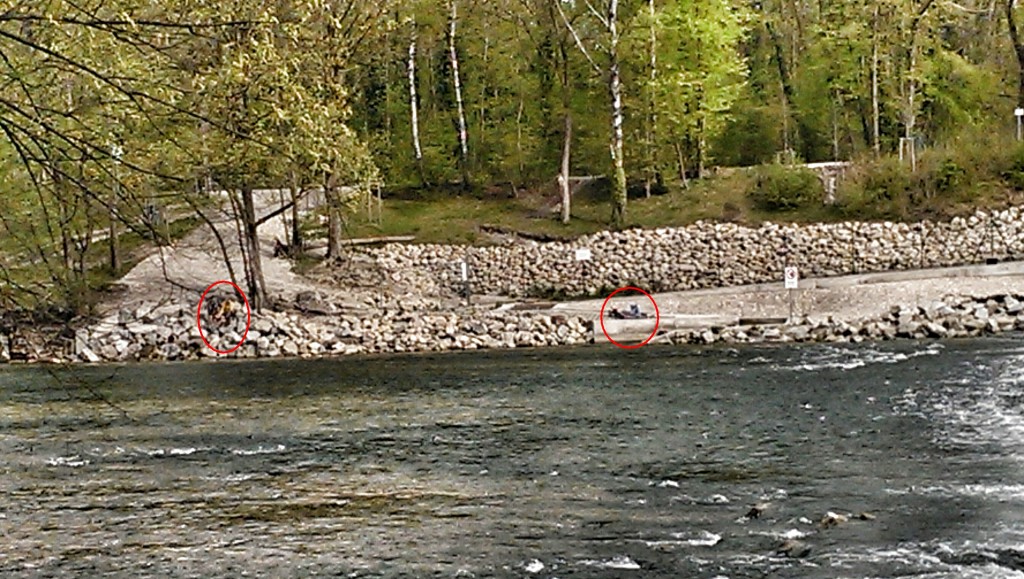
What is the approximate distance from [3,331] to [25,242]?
2.98ft

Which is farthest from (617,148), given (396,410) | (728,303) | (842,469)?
(842,469)

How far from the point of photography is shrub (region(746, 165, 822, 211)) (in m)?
43.2

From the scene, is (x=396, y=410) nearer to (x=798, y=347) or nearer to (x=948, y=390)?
(x=948, y=390)

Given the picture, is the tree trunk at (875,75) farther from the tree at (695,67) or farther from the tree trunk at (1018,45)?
the tree at (695,67)

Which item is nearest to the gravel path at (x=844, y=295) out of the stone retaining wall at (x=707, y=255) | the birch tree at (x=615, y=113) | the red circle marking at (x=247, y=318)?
the stone retaining wall at (x=707, y=255)

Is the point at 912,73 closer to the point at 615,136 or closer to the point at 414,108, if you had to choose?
the point at 615,136

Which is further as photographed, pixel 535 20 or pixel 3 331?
pixel 535 20

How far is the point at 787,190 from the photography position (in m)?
43.4

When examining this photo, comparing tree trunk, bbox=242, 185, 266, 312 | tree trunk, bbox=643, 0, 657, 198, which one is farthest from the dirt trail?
tree trunk, bbox=643, 0, 657, 198

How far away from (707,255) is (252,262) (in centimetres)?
1575

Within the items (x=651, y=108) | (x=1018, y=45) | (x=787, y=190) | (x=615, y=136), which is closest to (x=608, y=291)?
(x=615, y=136)

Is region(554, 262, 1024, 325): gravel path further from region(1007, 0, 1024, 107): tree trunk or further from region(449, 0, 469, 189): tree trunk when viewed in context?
region(449, 0, 469, 189): tree trunk

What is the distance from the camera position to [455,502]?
1255cm

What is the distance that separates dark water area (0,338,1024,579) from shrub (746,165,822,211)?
1903cm
